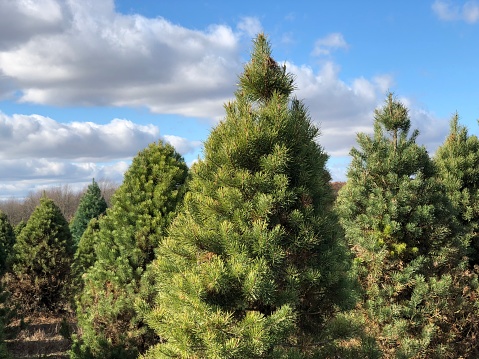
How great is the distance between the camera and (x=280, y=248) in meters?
3.80

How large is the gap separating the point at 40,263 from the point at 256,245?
12.0 m

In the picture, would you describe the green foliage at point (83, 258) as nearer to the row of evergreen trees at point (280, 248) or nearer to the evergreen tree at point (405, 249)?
the row of evergreen trees at point (280, 248)

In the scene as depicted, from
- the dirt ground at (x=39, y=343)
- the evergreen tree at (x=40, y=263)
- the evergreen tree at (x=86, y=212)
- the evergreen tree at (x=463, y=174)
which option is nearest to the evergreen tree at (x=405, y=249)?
the evergreen tree at (x=463, y=174)

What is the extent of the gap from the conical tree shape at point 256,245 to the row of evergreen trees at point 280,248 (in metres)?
0.01

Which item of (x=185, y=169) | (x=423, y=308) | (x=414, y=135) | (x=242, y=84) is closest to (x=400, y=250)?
(x=423, y=308)

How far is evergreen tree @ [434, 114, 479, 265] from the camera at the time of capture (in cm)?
956

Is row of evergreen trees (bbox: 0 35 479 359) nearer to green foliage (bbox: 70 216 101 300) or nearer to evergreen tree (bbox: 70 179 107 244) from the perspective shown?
green foliage (bbox: 70 216 101 300)

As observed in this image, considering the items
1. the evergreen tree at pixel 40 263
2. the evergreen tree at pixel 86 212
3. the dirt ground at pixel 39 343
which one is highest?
the evergreen tree at pixel 86 212

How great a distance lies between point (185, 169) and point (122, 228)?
4.28 ft

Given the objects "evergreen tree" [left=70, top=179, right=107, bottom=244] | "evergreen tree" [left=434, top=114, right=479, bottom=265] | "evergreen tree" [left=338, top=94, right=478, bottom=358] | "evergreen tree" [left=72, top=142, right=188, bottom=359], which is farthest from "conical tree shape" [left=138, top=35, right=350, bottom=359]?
"evergreen tree" [left=70, top=179, right=107, bottom=244]

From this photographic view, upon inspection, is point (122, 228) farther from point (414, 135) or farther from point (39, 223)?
point (39, 223)

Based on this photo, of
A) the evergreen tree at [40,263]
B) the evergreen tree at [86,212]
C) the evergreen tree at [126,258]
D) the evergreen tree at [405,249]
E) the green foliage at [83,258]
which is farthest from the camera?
the evergreen tree at [86,212]

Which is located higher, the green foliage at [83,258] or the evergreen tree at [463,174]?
the evergreen tree at [463,174]

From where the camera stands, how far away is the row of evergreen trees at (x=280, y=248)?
12.3ft
